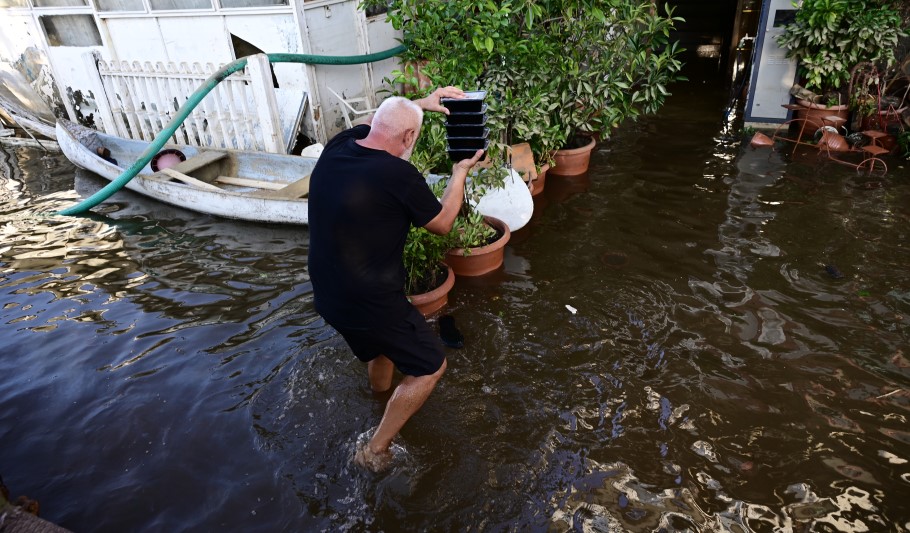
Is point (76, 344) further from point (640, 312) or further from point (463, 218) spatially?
point (640, 312)

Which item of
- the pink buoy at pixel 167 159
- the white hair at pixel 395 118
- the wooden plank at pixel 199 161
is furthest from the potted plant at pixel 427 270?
the pink buoy at pixel 167 159

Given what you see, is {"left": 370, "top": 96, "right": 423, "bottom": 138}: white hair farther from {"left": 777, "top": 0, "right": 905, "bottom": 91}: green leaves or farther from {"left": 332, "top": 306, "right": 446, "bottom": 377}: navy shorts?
{"left": 777, "top": 0, "right": 905, "bottom": 91}: green leaves

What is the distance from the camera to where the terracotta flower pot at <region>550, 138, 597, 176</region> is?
759 centimetres

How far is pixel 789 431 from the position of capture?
3.66 metres

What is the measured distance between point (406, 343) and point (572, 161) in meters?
5.03

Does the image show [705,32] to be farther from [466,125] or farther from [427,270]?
[466,125]

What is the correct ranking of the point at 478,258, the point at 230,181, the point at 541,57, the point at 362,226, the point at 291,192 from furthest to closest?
1. the point at 230,181
2. the point at 291,192
3. the point at 541,57
4. the point at 478,258
5. the point at 362,226

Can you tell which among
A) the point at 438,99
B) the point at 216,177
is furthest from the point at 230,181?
the point at 438,99

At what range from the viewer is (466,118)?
398cm

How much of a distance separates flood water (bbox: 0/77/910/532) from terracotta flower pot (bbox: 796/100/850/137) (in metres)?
1.62

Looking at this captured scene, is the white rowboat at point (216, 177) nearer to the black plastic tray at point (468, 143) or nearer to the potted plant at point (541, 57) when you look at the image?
the potted plant at point (541, 57)

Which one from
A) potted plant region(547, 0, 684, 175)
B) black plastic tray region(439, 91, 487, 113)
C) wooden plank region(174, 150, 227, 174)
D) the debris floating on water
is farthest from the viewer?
wooden plank region(174, 150, 227, 174)

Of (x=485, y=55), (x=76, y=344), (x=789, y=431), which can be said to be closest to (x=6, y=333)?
(x=76, y=344)

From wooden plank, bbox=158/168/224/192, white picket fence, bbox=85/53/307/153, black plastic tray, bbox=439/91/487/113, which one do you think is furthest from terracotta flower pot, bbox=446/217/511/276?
white picket fence, bbox=85/53/307/153
